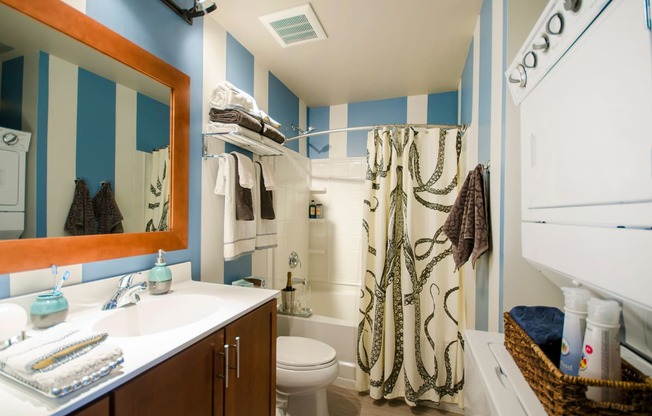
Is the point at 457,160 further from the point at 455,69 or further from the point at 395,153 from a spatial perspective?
the point at 455,69

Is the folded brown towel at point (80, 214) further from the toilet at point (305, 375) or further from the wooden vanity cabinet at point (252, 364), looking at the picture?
the toilet at point (305, 375)

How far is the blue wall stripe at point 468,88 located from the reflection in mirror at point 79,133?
75.8 inches

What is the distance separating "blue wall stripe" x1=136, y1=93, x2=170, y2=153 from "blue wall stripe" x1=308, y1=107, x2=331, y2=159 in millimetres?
1858

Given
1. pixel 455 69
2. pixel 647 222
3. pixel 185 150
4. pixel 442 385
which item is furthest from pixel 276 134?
pixel 442 385

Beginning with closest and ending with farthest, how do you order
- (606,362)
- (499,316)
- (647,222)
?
1. (647,222)
2. (606,362)
3. (499,316)

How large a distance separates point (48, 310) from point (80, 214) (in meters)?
0.38

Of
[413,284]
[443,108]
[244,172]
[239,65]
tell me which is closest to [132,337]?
[244,172]

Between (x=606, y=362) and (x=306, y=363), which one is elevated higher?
(x=606, y=362)

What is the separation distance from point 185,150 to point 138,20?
59cm

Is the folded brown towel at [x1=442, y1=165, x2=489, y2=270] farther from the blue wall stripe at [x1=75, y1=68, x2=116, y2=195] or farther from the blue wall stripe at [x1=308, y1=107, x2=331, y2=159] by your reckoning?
the blue wall stripe at [x1=308, y1=107, x2=331, y2=159]

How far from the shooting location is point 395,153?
2066 mm

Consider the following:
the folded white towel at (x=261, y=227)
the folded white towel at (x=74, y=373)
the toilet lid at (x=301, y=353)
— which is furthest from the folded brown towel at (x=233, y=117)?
the toilet lid at (x=301, y=353)

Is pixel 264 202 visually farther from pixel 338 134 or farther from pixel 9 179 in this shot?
pixel 338 134

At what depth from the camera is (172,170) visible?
1.41 meters
